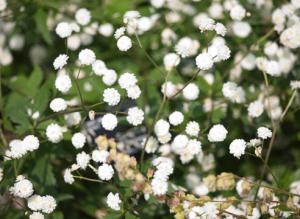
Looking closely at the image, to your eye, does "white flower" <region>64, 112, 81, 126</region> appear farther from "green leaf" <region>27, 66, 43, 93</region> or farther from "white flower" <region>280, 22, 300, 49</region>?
"white flower" <region>280, 22, 300, 49</region>

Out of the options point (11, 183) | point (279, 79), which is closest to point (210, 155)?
point (279, 79)

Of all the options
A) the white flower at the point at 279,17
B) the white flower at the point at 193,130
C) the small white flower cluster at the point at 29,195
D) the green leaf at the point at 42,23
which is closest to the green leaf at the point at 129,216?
the small white flower cluster at the point at 29,195

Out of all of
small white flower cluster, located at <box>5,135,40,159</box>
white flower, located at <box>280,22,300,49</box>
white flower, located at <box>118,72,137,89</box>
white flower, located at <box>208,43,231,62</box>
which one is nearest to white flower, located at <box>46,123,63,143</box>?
small white flower cluster, located at <box>5,135,40,159</box>

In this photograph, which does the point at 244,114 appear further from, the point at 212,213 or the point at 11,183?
the point at 11,183

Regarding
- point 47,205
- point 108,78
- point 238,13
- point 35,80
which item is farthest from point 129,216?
point 238,13

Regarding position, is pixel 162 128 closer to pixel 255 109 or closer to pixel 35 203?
pixel 255 109

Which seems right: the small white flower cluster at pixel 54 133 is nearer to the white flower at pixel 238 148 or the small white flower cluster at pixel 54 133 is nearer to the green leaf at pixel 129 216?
the green leaf at pixel 129 216
